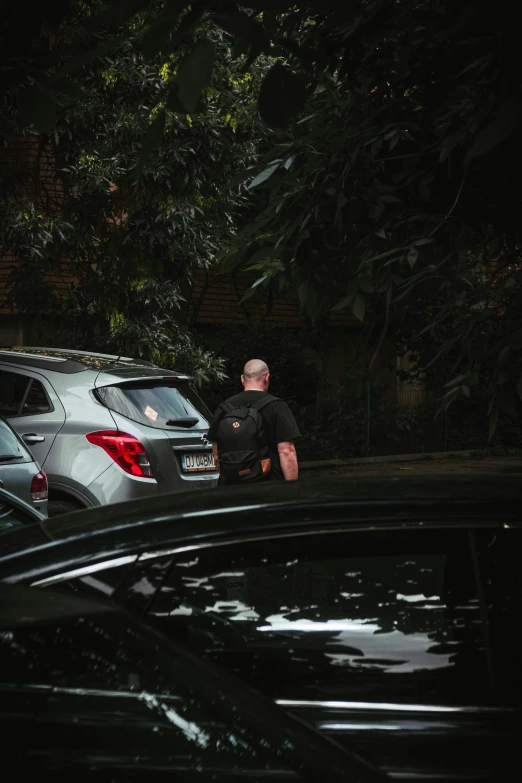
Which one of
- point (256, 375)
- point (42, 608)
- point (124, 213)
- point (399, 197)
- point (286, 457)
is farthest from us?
point (124, 213)

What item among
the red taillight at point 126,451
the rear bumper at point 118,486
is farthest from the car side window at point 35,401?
the rear bumper at point 118,486

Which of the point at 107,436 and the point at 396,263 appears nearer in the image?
the point at 396,263

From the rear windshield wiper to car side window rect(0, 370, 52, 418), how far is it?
1058mm

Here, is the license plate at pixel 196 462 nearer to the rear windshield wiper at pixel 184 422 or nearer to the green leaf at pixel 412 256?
the rear windshield wiper at pixel 184 422

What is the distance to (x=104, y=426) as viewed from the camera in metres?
9.27

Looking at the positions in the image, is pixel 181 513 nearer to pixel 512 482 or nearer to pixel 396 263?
pixel 512 482

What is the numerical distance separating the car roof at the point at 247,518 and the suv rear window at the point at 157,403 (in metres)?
6.37

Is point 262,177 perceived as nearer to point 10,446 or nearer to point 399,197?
point 399,197

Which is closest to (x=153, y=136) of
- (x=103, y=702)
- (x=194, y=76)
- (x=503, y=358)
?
(x=194, y=76)

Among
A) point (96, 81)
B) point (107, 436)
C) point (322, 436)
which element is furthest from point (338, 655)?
point (322, 436)

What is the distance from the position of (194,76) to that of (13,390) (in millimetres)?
7421

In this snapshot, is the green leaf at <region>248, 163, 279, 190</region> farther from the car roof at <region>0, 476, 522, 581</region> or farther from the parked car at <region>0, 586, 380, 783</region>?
the parked car at <region>0, 586, 380, 783</region>

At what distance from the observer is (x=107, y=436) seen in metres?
9.25

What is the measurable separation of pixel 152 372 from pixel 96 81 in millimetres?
5549
